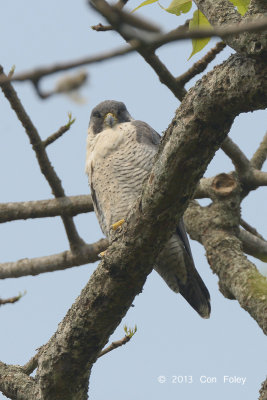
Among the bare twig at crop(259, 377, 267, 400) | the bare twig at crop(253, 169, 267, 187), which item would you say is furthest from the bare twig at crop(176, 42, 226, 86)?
the bare twig at crop(259, 377, 267, 400)

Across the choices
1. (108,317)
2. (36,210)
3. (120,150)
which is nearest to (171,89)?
(120,150)

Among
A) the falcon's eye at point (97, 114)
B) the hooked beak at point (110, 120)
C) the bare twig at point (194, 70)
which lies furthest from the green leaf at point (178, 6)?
the falcon's eye at point (97, 114)

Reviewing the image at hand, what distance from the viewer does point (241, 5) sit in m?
2.35

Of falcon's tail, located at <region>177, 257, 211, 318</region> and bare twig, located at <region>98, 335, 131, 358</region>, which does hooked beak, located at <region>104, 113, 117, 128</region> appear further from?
bare twig, located at <region>98, 335, 131, 358</region>

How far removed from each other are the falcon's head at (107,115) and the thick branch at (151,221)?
375 centimetres

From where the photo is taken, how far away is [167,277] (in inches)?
222

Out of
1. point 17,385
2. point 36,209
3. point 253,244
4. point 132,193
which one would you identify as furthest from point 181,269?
point 17,385

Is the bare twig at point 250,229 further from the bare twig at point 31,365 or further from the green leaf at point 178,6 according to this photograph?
the green leaf at point 178,6

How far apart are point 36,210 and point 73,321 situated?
2.34m

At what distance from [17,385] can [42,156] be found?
2073 mm

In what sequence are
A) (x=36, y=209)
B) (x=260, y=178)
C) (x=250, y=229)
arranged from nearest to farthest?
1. (x=36, y=209)
2. (x=260, y=178)
3. (x=250, y=229)

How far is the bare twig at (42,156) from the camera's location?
15.2 feet

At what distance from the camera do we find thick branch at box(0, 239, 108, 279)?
18.1 ft

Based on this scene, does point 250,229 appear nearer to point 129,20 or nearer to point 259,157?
point 259,157
